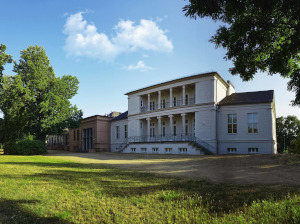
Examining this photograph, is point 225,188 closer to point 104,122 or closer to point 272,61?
point 272,61

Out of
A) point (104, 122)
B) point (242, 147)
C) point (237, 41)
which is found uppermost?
point (237, 41)

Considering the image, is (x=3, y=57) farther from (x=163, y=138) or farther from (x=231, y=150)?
(x=231, y=150)

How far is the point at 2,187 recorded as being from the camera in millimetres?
7059

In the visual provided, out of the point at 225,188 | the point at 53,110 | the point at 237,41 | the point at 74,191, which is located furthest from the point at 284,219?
the point at 53,110

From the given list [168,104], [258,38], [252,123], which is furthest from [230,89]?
[258,38]

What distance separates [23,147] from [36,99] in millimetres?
6865

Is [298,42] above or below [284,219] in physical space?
above

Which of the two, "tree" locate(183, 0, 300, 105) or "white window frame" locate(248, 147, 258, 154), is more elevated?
"tree" locate(183, 0, 300, 105)

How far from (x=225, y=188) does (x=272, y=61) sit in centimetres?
552

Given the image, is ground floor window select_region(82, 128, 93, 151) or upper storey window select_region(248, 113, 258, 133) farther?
ground floor window select_region(82, 128, 93, 151)

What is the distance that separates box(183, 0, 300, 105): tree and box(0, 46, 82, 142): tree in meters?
24.9

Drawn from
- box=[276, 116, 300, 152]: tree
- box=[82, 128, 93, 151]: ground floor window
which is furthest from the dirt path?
box=[276, 116, 300, 152]: tree

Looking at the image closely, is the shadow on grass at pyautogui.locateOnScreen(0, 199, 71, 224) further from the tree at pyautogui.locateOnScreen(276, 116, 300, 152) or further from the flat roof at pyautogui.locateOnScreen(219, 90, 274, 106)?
the tree at pyautogui.locateOnScreen(276, 116, 300, 152)

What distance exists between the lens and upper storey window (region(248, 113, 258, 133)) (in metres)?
25.1
